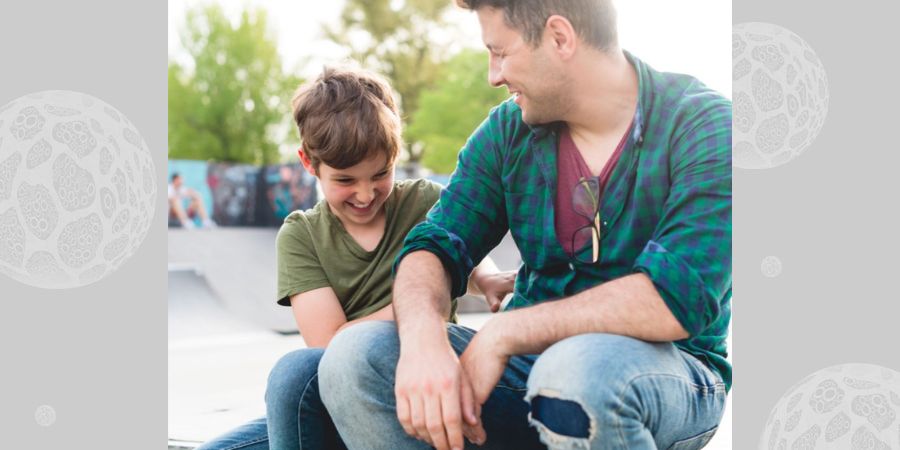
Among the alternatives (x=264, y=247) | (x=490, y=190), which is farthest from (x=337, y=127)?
(x=264, y=247)

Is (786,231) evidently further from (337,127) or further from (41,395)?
(41,395)

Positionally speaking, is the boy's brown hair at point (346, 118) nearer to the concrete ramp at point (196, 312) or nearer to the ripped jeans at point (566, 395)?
the ripped jeans at point (566, 395)

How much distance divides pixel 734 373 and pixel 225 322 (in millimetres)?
7514

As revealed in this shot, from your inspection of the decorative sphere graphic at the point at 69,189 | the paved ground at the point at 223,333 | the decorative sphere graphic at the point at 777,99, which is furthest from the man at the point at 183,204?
the decorative sphere graphic at the point at 777,99

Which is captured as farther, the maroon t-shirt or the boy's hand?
the boy's hand

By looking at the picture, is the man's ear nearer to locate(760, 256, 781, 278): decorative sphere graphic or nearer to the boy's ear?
locate(760, 256, 781, 278): decorative sphere graphic

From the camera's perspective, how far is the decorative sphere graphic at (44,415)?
2236 mm

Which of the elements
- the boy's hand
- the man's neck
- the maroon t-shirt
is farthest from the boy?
the man's neck

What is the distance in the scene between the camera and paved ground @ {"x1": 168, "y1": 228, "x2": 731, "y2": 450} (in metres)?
4.25

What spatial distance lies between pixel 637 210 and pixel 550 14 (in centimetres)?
48

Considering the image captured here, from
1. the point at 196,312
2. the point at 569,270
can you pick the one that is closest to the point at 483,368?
the point at 569,270

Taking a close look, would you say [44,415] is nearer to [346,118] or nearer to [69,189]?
[69,189]

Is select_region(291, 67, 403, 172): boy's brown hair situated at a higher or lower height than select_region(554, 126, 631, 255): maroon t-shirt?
higher

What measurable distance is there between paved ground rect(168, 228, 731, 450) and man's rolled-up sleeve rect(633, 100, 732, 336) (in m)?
1.52
